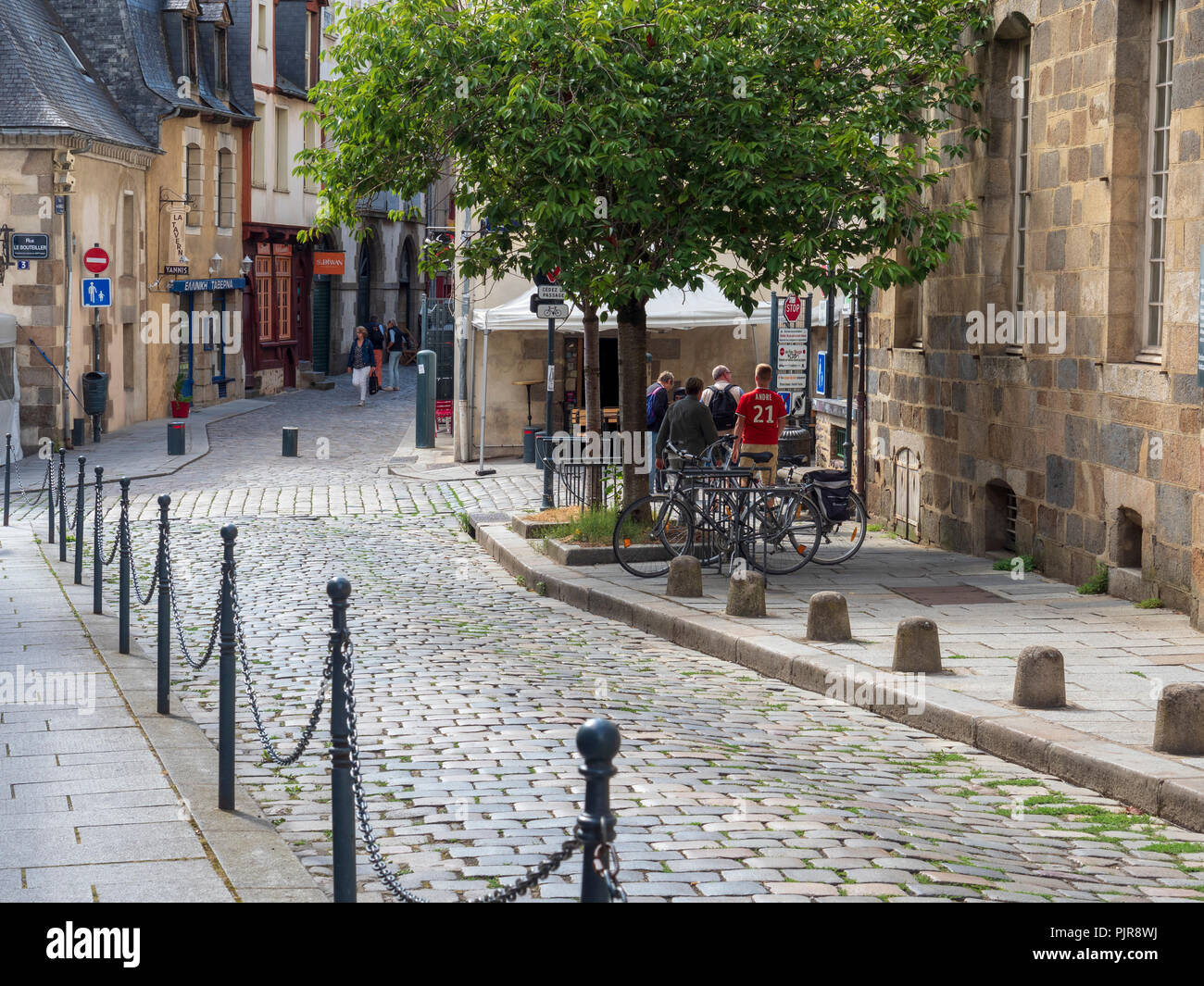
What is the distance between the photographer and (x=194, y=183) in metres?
35.6

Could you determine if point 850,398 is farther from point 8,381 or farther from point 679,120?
point 8,381

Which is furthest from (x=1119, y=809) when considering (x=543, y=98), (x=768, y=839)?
(x=543, y=98)

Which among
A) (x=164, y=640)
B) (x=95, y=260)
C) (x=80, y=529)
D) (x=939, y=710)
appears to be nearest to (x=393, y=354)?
(x=95, y=260)

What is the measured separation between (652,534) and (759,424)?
218cm

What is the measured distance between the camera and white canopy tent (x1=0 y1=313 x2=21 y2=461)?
24.2 m

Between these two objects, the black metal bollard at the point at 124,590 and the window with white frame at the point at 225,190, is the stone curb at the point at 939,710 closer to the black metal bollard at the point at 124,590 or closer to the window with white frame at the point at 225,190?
the black metal bollard at the point at 124,590

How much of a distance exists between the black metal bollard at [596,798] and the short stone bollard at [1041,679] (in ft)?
17.7

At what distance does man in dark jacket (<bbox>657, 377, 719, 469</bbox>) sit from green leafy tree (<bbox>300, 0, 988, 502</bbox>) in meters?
1.42

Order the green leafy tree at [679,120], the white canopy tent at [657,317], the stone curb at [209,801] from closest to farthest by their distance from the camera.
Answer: the stone curb at [209,801]
the green leafy tree at [679,120]
the white canopy tent at [657,317]

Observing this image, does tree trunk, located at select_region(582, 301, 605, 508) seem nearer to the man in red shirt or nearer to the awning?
the man in red shirt

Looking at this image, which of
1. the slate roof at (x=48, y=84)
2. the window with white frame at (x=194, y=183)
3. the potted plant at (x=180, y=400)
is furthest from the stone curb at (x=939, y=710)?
the window with white frame at (x=194, y=183)

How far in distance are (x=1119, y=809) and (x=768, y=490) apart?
669 cm

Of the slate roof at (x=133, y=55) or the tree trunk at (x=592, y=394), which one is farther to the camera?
the slate roof at (x=133, y=55)

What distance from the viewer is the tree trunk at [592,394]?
16.7m
